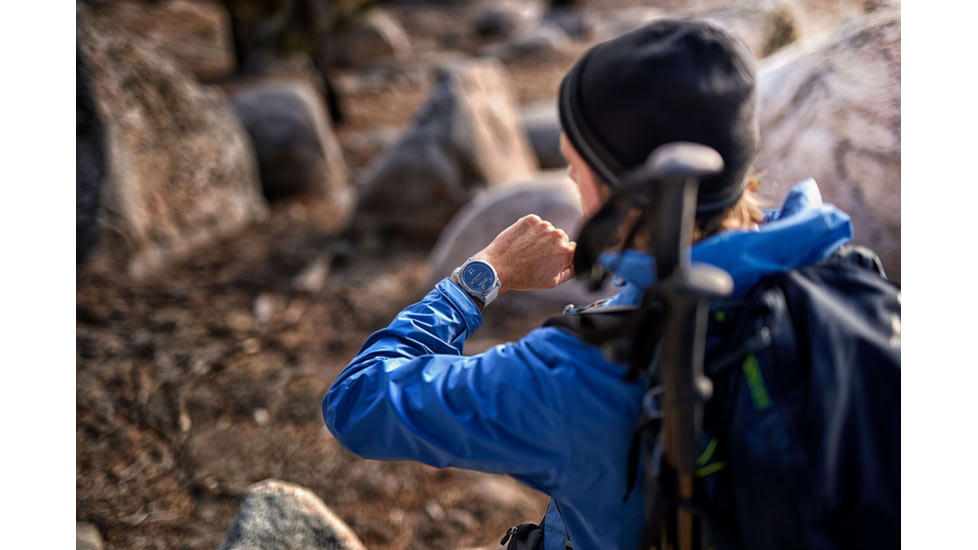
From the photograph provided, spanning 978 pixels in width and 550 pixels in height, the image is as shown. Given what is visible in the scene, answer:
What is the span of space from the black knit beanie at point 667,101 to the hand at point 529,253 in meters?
0.34

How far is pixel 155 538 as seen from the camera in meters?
2.77

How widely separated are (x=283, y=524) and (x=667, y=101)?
1.52 m

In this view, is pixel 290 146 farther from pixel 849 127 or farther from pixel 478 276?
pixel 478 276

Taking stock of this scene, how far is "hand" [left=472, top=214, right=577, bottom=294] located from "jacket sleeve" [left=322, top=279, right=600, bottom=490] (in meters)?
0.29

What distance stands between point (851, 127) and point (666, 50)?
2018 millimetres

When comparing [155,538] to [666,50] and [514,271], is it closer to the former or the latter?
[514,271]

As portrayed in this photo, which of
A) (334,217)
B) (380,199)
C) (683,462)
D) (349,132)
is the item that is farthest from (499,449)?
(349,132)

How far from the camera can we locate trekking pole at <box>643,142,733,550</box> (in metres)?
0.95

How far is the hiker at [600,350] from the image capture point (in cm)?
111

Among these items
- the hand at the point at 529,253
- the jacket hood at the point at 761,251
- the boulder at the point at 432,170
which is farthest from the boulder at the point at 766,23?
the jacket hood at the point at 761,251

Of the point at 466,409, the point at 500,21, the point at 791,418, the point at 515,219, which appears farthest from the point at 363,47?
the point at 791,418

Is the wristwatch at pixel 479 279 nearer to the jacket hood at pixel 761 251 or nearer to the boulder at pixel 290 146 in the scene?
the jacket hood at pixel 761 251

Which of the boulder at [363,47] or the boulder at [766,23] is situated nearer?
the boulder at [766,23]

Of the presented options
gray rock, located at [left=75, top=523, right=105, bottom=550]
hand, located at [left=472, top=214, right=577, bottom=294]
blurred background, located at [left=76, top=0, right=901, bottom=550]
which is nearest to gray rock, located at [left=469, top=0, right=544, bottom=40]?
blurred background, located at [left=76, top=0, right=901, bottom=550]
